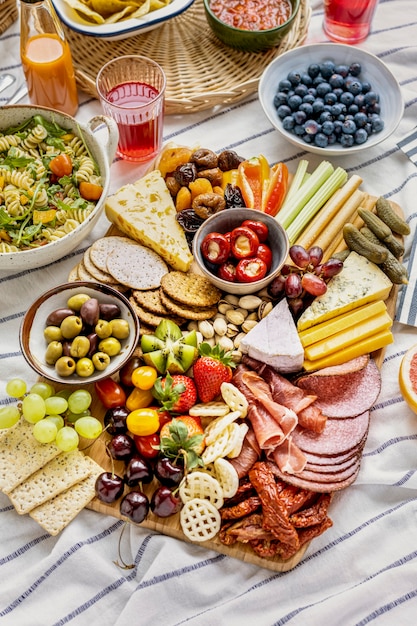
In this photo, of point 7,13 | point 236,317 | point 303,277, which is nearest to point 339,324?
point 303,277

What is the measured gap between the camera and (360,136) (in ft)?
8.07

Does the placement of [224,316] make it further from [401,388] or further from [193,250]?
[401,388]

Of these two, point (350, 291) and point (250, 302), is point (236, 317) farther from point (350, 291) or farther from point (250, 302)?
point (350, 291)

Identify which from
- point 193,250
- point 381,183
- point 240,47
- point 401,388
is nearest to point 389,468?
point 401,388

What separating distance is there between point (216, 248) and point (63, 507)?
0.87 metres

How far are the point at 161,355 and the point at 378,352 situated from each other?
67 cm

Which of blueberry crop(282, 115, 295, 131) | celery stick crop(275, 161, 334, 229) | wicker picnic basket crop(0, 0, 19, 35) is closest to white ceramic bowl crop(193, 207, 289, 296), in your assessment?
celery stick crop(275, 161, 334, 229)

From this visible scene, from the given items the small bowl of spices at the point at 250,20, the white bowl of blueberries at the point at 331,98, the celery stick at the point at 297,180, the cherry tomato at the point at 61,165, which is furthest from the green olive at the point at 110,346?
the small bowl of spices at the point at 250,20

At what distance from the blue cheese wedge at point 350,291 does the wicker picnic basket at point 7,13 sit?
5.37ft

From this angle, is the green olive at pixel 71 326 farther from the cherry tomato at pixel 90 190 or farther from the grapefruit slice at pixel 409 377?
the grapefruit slice at pixel 409 377

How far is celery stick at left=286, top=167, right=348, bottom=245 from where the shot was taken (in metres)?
2.33

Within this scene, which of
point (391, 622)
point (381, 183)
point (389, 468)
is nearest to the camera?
point (391, 622)

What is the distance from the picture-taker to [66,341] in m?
2.06

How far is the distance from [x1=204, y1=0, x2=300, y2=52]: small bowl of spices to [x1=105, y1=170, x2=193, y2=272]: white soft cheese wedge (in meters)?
0.69
